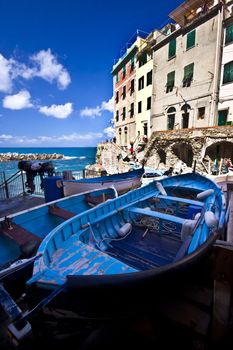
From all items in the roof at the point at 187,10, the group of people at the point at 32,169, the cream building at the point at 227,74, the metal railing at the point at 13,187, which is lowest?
the metal railing at the point at 13,187

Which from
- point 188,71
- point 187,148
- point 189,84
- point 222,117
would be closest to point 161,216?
point 187,148

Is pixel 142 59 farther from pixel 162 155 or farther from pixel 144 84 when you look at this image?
pixel 162 155

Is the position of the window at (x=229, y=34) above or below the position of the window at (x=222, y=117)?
above

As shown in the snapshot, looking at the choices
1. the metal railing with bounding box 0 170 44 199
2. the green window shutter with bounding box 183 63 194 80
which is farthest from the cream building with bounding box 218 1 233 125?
the metal railing with bounding box 0 170 44 199

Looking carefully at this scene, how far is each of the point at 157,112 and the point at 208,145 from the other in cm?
880

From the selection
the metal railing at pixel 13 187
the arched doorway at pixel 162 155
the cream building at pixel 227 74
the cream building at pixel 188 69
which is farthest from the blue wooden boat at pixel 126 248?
the cream building at pixel 188 69

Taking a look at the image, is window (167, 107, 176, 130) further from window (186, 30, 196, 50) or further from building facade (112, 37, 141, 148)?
building facade (112, 37, 141, 148)

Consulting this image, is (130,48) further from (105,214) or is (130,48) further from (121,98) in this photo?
(105,214)

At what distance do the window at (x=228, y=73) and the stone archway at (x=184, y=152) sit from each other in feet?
20.8

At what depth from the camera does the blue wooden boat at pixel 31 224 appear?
9.77 ft

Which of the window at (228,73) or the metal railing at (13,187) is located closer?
the metal railing at (13,187)

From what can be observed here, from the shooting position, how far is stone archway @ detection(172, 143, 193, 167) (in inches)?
668

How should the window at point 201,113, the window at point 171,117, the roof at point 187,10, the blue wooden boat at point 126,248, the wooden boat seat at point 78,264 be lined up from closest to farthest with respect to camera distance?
the blue wooden boat at point 126,248 < the wooden boat seat at point 78,264 < the roof at point 187,10 < the window at point 201,113 < the window at point 171,117

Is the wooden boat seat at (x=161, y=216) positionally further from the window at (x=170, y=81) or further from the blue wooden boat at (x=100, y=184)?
the window at (x=170, y=81)
